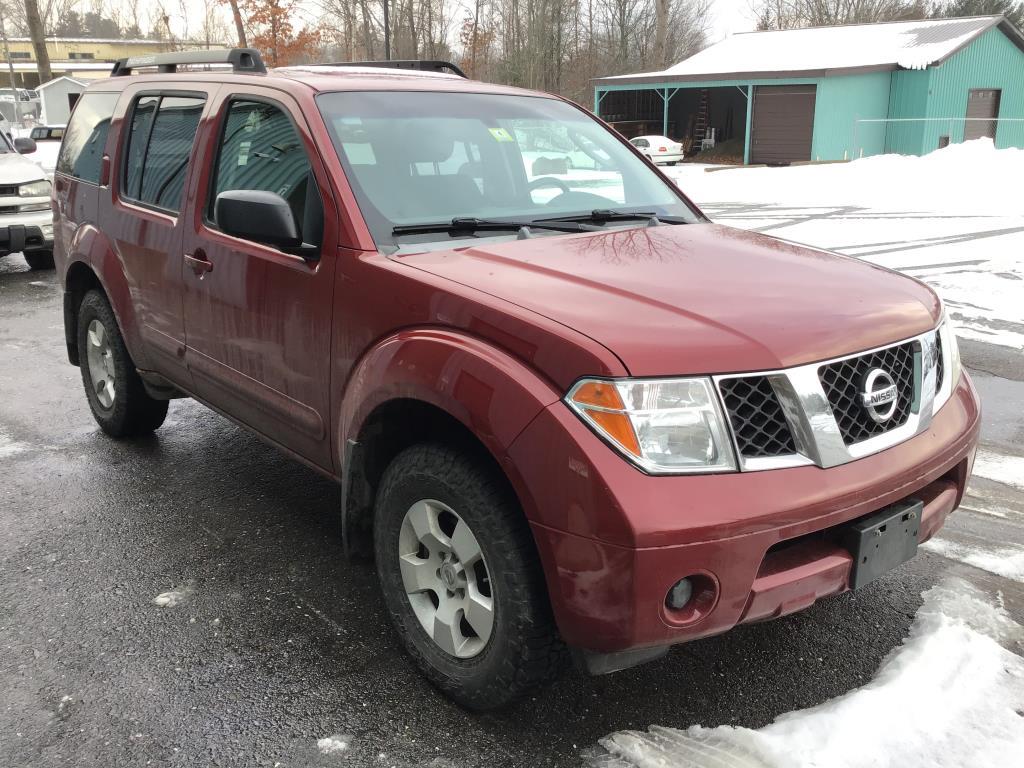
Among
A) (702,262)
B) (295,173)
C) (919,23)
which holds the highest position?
(919,23)

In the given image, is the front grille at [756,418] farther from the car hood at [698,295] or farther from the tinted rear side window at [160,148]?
the tinted rear side window at [160,148]

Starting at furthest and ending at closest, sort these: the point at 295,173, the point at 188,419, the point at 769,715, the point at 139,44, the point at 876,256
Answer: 1. the point at 139,44
2. the point at 876,256
3. the point at 188,419
4. the point at 295,173
5. the point at 769,715

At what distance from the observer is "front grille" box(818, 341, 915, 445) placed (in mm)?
2441

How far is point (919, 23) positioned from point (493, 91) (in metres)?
38.7

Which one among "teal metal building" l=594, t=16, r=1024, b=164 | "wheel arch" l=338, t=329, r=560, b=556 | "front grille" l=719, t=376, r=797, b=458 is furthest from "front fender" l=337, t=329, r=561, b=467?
"teal metal building" l=594, t=16, r=1024, b=164

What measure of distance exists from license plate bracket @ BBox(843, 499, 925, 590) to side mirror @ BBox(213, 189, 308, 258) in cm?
201

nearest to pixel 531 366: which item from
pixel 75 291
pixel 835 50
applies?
pixel 75 291

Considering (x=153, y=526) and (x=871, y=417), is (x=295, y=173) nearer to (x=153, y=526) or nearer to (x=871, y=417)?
(x=153, y=526)

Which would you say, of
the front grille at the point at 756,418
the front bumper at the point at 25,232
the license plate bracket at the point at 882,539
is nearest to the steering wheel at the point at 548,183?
the front grille at the point at 756,418

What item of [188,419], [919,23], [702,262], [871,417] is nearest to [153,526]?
[188,419]

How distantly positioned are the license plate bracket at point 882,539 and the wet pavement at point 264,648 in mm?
577

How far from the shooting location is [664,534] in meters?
2.18

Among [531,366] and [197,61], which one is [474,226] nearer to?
[531,366]

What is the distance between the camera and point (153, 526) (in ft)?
13.9
